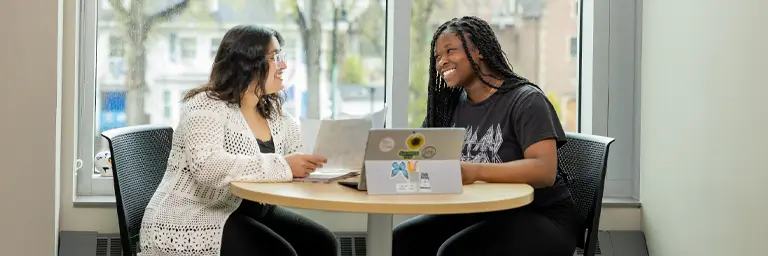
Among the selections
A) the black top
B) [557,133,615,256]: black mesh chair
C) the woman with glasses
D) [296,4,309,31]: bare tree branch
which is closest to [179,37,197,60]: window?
[296,4,309,31]: bare tree branch

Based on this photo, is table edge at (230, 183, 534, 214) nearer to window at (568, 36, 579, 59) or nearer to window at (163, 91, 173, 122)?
window at (163, 91, 173, 122)

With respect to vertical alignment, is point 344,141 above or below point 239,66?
below

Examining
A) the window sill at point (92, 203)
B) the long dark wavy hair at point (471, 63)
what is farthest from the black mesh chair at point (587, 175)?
the window sill at point (92, 203)

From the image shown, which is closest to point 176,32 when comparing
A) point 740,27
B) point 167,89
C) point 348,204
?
point 167,89

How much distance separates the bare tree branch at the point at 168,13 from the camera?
346cm

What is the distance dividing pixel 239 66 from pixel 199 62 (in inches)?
36.2

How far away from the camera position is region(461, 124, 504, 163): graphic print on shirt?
102 inches

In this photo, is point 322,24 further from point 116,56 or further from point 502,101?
point 502,101

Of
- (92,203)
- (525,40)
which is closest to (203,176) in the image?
(92,203)

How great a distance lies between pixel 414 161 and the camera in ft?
7.21

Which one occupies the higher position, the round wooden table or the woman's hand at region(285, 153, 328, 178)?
the woman's hand at region(285, 153, 328, 178)

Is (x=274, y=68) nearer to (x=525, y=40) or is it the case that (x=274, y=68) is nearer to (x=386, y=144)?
(x=386, y=144)

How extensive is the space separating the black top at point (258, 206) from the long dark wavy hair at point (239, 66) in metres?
0.14

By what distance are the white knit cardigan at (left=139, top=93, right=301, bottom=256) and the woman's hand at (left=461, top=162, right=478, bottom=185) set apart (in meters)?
0.44
